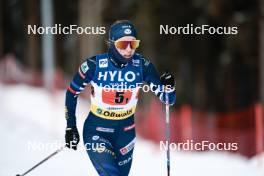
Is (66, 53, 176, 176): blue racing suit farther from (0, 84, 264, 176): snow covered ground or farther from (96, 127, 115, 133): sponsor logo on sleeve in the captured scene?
(0, 84, 264, 176): snow covered ground

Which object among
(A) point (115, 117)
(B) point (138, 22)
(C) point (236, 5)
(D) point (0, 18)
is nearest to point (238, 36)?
(C) point (236, 5)

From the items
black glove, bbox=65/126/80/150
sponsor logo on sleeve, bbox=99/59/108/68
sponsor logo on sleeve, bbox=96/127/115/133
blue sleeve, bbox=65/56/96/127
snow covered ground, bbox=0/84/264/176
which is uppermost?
sponsor logo on sleeve, bbox=99/59/108/68

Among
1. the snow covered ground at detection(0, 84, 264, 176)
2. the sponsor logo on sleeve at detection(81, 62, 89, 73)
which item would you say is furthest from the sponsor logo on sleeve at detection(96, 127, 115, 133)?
the snow covered ground at detection(0, 84, 264, 176)

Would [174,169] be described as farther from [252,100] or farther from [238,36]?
[252,100]

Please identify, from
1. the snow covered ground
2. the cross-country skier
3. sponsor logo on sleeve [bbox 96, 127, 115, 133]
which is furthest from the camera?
the snow covered ground

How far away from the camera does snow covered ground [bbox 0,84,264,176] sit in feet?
27.3

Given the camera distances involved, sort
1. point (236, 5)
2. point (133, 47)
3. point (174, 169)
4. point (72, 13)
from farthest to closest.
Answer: point (72, 13) < point (236, 5) < point (174, 169) < point (133, 47)

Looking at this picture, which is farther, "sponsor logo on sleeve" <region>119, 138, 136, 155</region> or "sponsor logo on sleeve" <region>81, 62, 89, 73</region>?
"sponsor logo on sleeve" <region>119, 138, 136, 155</region>

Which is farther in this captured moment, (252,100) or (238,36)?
(252,100)

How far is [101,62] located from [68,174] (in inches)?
105

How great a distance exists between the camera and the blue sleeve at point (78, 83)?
550 cm

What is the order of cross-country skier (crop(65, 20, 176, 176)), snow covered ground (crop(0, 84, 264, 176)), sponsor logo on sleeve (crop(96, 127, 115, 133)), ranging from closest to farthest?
cross-country skier (crop(65, 20, 176, 176)) < sponsor logo on sleeve (crop(96, 127, 115, 133)) < snow covered ground (crop(0, 84, 264, 176))

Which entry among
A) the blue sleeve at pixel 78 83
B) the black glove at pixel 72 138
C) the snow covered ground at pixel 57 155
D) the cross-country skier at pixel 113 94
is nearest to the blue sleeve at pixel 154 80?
the cross-country skier at pixel 113 94

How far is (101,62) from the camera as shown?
554cm
